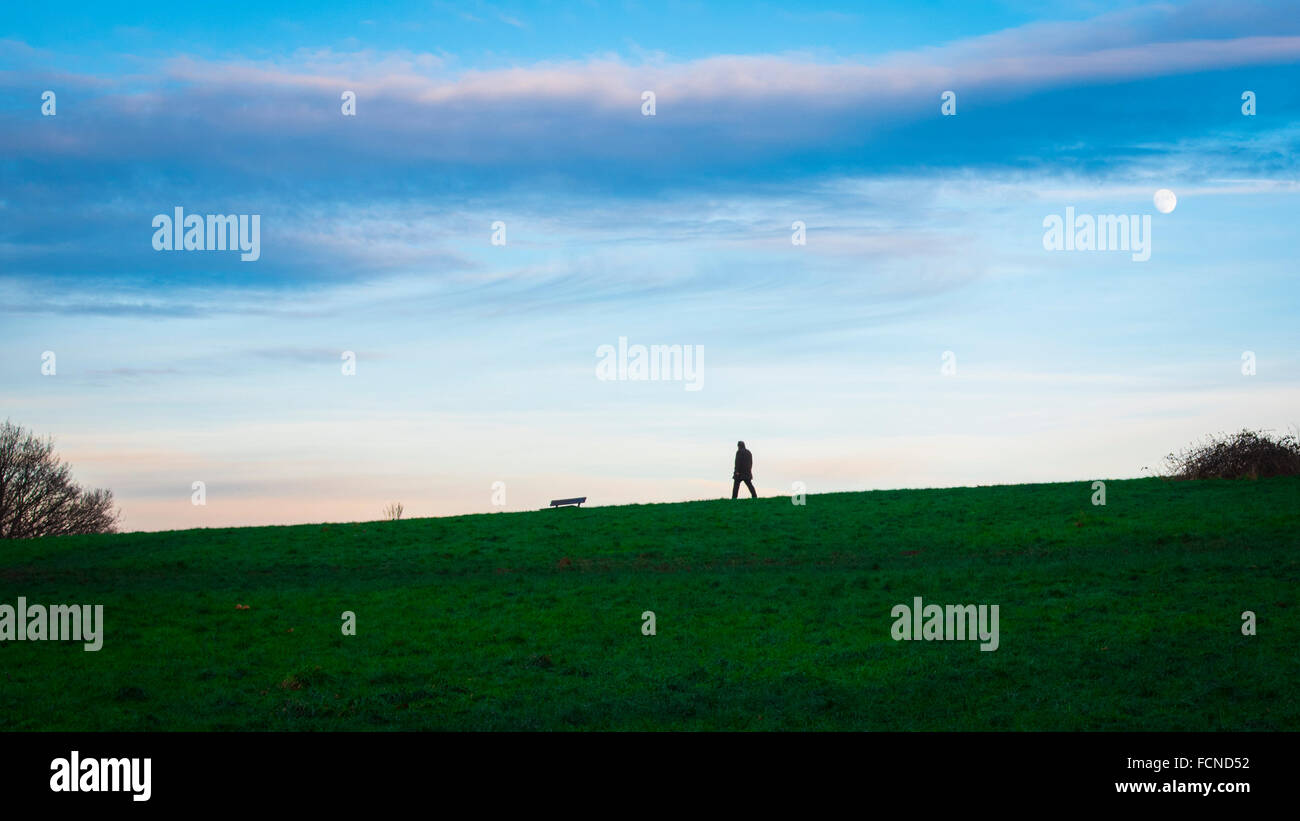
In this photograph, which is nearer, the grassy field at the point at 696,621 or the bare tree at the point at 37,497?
the grassy field at the point at 696,621

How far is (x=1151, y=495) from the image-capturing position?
4203cm

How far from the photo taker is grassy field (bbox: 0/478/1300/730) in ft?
66.6

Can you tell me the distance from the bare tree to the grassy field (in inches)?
1306

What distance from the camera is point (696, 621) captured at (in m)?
27.0

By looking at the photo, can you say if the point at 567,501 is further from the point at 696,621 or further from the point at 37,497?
the point at 37,497

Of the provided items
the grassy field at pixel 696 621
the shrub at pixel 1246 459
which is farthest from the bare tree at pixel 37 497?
the shrub at pixel 1246 459

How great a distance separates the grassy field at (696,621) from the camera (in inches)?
799

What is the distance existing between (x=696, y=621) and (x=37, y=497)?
6169cm

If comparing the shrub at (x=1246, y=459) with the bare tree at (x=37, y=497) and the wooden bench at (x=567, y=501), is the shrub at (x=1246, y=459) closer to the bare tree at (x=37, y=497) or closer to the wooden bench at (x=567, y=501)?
the wooden bench at (x=567, y=501)

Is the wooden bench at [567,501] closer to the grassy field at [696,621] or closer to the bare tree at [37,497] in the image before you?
the grassy field at [696,621]

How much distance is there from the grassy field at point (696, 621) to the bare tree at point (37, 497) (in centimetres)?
3317
